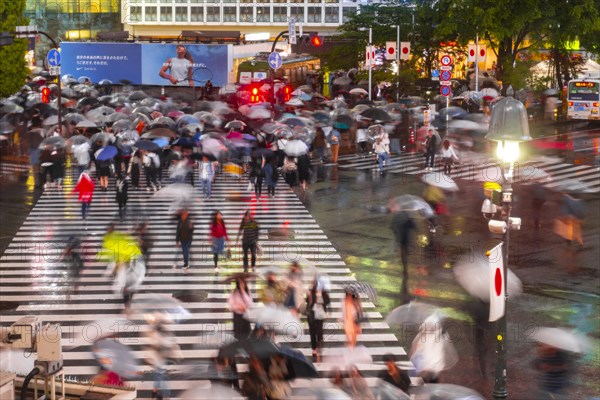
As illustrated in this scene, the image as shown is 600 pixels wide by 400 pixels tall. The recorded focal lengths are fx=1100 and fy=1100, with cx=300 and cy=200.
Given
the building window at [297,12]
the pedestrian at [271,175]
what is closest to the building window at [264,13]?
the building window at [297,12]

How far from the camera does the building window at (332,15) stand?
128750mm

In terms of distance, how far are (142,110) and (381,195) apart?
54.0 feet

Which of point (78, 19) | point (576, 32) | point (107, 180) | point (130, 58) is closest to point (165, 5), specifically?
point (78, 19)

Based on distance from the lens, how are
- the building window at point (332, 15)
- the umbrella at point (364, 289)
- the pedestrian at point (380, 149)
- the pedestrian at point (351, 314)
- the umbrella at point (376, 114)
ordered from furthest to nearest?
the building window at point (332, 15) → the umbrella at point (376, 114) → the pedestrian at point (380, 149) → the umbrella at point (364, 289) → the pedestrian at point (351, 314)

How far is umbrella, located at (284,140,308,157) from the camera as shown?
36.3 m

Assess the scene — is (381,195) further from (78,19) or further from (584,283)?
(78,19)

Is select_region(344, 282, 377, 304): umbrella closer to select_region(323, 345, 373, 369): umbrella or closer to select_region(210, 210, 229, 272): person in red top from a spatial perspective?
select_region(210, 210, 229, 272): person in red top

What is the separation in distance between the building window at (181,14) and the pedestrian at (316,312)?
110 meters

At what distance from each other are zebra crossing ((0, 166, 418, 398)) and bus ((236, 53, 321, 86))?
22596 mm

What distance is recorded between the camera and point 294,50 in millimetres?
100062

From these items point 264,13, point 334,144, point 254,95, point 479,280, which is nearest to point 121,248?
point 479,280

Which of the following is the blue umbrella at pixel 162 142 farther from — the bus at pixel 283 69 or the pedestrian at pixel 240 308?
the pedestrian at pixel 240 308

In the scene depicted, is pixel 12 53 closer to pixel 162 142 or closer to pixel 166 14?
pixel 162 142

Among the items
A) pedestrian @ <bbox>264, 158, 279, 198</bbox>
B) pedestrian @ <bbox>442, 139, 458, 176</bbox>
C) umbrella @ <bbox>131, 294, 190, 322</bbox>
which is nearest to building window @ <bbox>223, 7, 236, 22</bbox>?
pedestrian @ <bbox>442, 139, 458, 176</bbox>
